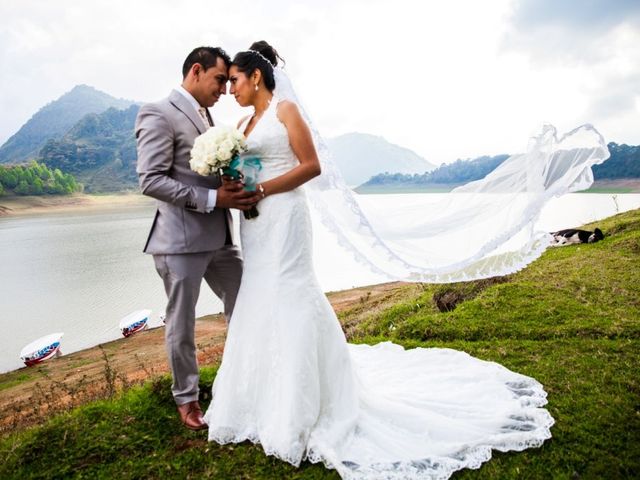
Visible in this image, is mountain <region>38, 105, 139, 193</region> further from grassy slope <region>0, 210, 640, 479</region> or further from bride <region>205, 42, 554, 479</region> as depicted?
bride <region>205, 42, 554, 479</region>

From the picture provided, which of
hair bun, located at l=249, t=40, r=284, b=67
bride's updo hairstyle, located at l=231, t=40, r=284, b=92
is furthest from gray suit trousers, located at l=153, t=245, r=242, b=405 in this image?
hair bun, located at l=249, t=40, r=284, b=67

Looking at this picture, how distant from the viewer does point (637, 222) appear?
975 centimetres

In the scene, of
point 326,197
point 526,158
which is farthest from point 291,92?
point 526,158

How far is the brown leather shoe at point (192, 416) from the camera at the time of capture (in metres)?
3.66


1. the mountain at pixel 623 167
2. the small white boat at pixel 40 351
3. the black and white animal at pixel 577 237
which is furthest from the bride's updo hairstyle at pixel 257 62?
the mountain at pixel 623 167

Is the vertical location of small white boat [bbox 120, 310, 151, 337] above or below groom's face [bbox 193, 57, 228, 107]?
below

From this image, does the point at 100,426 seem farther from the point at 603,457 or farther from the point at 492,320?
the point at 492,320

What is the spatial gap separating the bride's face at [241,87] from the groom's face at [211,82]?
0.17 meters

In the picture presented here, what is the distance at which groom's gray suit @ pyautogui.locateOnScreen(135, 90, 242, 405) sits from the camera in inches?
132

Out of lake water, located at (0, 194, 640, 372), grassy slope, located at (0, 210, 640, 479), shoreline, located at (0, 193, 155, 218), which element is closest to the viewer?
grassy slope, located at (0, 210, 640, 479)

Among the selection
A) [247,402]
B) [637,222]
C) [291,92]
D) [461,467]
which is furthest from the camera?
[637,222]

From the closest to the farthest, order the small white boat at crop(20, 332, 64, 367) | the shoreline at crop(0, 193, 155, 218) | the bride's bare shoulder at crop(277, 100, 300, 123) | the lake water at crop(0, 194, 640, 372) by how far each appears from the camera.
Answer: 1. the bride's bare shoulder at crop(277, 100, 300, 123)
2. the small white boat at crop(20, 332, 64, 367)
3. the lake water at crop(0, 194, 640, 372)
4. the shoreline at crop(0, 193, 155, 218)

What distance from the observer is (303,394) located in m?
3.18

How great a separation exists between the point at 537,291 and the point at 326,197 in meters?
4.07
